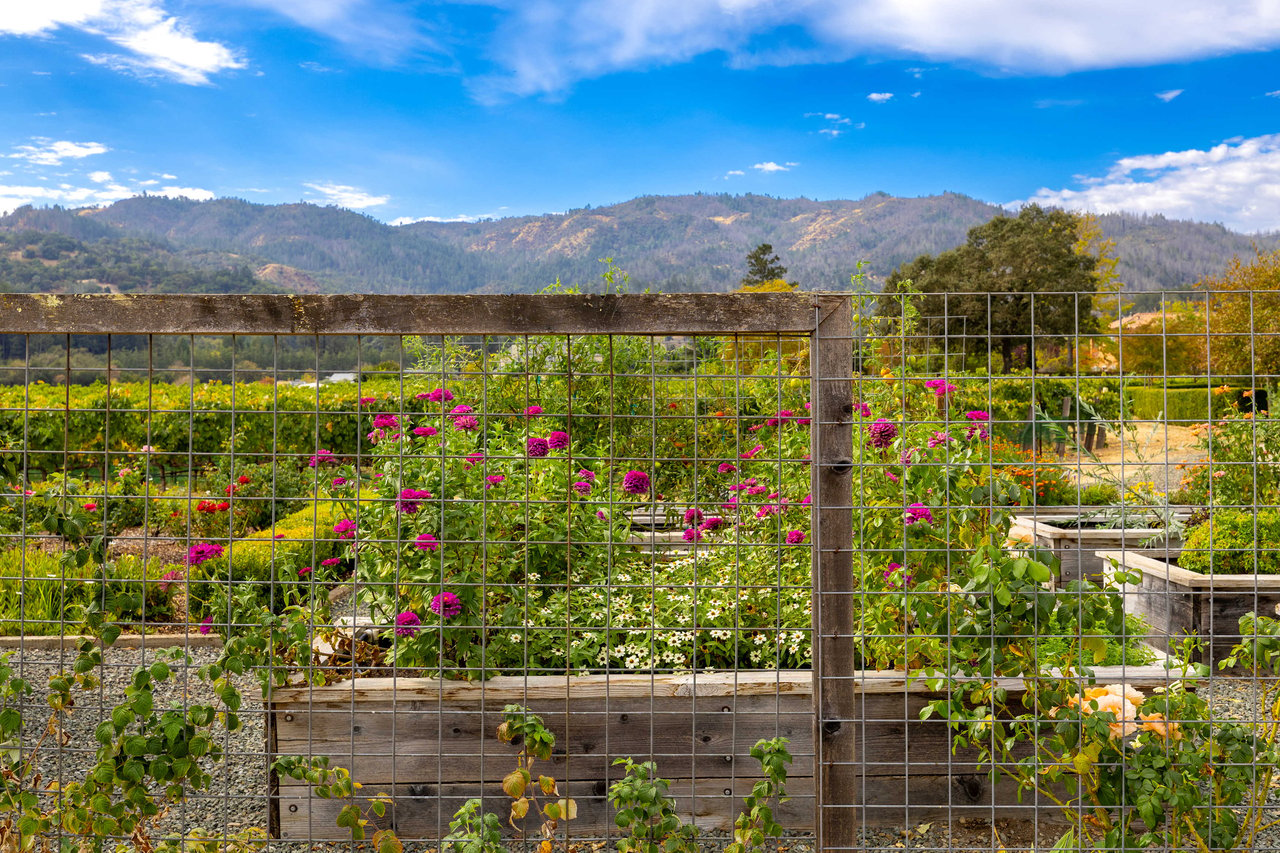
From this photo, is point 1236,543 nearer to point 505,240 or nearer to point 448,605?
point 448,605

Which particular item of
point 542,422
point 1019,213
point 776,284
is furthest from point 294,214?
point 542,422

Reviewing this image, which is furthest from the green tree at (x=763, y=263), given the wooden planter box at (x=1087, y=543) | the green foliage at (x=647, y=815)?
the green foliage at (x=647, y=815)

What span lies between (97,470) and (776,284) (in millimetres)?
34221

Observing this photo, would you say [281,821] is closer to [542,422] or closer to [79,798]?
[79,798]

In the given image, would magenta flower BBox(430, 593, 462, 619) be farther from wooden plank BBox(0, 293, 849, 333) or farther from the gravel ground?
wooden plank BBox(0, 293, 849, 333)

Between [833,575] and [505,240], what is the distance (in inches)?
4939

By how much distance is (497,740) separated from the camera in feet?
8.11

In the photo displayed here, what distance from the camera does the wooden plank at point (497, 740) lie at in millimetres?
2475

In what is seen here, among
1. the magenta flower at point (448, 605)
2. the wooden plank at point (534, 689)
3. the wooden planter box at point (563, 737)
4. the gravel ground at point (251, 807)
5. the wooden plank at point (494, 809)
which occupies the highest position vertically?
the magenta flower at point (448, 605)

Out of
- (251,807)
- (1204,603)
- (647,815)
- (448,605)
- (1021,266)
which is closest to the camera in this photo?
(647,815)

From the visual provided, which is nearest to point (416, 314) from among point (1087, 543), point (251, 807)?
point (251, 807)

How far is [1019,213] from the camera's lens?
36969 mm

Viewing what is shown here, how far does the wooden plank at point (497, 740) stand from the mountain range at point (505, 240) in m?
70.8

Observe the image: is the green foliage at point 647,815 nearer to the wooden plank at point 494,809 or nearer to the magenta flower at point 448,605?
the wooden plank at point 494,809
